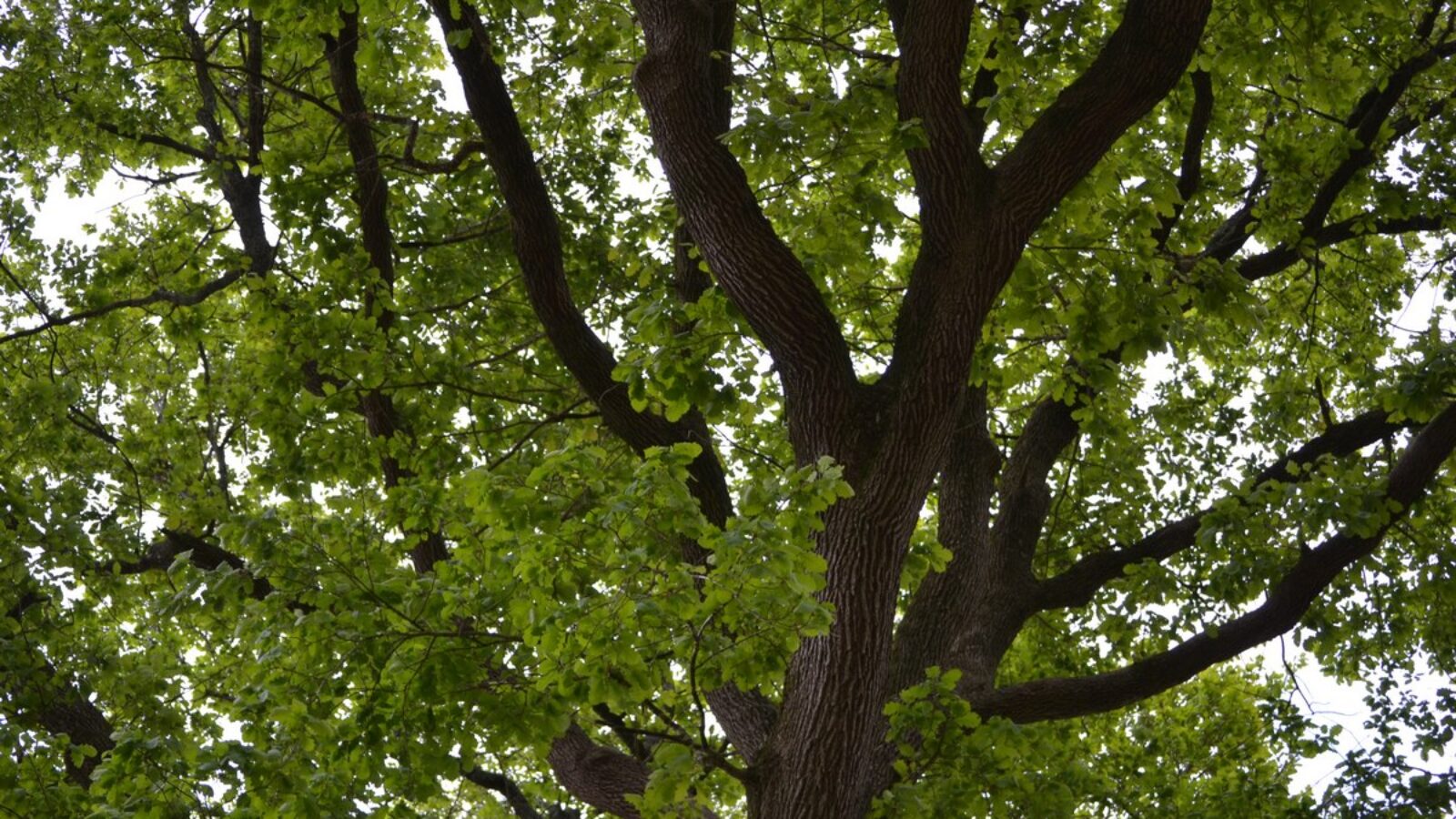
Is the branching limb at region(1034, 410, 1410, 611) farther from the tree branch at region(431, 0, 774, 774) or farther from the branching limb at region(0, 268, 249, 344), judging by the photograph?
the branching limb at region(0, 268, 249, 344)

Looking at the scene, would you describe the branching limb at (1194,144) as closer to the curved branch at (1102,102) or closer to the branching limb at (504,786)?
the curved branch at (1102,102)

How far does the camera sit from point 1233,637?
761 centimetres

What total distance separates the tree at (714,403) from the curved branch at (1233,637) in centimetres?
3

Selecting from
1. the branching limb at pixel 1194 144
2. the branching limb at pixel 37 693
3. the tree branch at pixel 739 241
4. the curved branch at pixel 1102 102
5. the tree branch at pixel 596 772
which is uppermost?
the branching limb at pixel 1194 144

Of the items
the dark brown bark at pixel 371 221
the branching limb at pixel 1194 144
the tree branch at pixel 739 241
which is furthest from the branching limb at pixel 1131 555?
the dark brown bark at pixel 371 221

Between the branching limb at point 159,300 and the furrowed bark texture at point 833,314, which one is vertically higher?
the branching limb at point 159,300

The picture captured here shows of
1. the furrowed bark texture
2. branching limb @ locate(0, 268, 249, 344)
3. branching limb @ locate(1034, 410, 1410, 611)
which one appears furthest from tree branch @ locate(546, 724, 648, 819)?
branching limb @ locate(0, 268, 249, 344)

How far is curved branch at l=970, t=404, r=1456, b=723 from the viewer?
754cm

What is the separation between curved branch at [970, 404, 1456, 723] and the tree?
1.3 inches

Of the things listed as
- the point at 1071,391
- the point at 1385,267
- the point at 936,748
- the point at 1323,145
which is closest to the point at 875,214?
the point at 1071,391

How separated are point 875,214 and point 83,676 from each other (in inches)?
188

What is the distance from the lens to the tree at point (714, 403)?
5734 millimetres

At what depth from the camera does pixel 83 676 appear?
24.2 ft

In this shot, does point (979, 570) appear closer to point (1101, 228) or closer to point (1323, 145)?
point (1101, 228)
